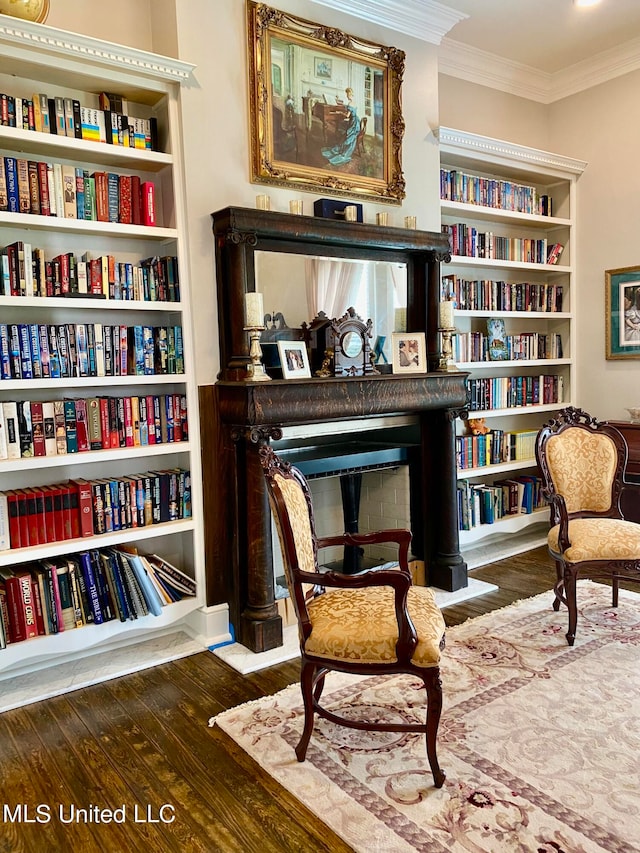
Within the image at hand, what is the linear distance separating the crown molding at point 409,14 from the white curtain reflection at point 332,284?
4.48ft

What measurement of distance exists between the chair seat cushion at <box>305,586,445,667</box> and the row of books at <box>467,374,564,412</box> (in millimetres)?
2323

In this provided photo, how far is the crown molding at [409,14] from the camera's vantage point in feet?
11.8

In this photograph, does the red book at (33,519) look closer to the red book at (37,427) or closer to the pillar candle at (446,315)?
the red book at (37,427)

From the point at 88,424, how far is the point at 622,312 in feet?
12.4

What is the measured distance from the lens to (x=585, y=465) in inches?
141

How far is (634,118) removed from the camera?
461cm

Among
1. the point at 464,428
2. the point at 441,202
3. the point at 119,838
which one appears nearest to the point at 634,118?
the point at 441,202

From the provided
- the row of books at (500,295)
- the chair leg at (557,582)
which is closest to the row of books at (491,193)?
A: the row of books at (500,295)

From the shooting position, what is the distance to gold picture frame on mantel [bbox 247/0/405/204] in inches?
131

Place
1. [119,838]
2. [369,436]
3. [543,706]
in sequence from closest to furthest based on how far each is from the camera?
1. [119,838]
2. [543,706]
3. [369,436]

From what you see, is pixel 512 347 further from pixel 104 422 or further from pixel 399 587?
pixel 399 587

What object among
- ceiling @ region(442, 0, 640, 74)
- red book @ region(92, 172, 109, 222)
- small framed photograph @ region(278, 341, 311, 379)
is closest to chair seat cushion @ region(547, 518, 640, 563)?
small framed photograph @ region(278, 341, 311, 379)

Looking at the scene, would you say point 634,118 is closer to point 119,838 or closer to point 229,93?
point 229,93

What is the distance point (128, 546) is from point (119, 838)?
5.09 feet
